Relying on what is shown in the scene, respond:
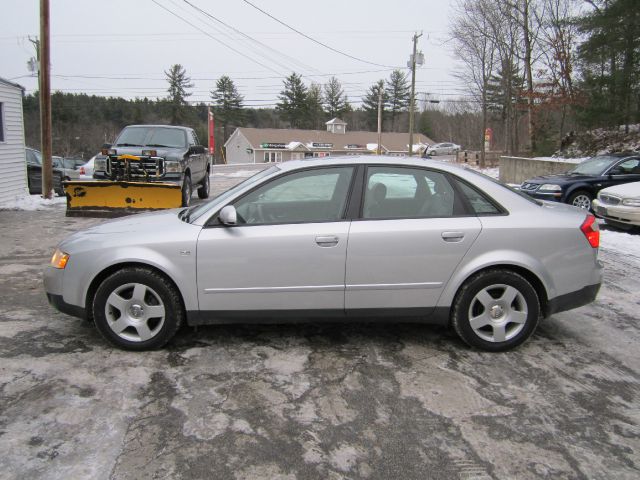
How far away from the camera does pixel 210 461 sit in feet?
9.09

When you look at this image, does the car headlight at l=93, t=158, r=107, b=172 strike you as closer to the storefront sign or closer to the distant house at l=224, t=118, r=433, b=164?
the distant house at l=224, t=118, r=433, b=164

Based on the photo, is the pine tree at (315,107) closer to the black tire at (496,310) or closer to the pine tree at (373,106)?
the pine tree at (373,106)

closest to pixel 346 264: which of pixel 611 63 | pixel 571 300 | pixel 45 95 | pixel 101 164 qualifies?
pixel 571 300

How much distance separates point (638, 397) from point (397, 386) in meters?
1.58

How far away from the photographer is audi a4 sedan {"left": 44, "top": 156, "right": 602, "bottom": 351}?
3988 millimetres

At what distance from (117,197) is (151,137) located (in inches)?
87.6

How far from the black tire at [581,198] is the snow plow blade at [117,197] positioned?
28.8 feet

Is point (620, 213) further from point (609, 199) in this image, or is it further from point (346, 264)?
point (346, 264)

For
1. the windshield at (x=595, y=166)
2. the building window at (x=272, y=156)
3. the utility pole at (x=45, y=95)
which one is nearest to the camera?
the windshield at (x=595, y=166)

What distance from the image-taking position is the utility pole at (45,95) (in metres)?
13.9

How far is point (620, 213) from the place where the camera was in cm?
988

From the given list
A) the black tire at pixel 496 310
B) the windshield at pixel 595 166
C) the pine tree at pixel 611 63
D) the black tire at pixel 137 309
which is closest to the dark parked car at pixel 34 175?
the black tire at pixel 137 309

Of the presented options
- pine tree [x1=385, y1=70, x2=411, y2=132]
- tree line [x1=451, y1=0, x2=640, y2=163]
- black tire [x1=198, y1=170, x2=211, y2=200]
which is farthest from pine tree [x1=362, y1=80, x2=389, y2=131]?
black tire [x1=198, y1=170, x2=211, y2=200]

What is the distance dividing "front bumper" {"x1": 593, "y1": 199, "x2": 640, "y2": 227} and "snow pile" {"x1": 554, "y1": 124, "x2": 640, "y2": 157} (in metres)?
12.0
